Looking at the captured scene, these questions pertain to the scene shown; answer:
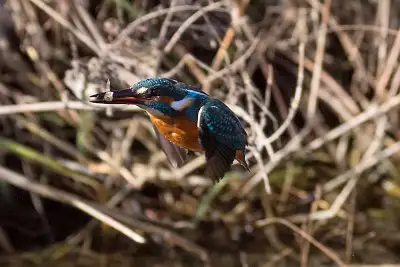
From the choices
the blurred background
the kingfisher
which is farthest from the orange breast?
Answer: the blurred background

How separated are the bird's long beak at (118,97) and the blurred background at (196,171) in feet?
5.49

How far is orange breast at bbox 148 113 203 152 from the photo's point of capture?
48cm

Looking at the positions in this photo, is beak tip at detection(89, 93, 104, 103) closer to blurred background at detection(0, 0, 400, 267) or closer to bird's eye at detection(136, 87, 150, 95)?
bird's eye at detection(136, 87, 150, 95)

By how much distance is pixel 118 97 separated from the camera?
448 mm

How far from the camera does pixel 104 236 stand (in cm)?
239

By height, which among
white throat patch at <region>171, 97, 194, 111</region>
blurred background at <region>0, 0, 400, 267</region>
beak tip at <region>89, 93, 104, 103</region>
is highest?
beak tip at <region>89, 93, 104, 103</region>

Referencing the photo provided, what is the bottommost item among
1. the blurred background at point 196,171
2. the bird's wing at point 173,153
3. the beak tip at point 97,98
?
the blurred background at point 196,171

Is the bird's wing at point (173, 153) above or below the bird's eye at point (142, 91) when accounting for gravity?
below

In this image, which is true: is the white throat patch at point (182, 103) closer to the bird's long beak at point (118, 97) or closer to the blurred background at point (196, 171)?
the bird's long beak at point (118, 97)

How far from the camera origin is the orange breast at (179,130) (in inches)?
18.8

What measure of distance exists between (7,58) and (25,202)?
17.7 inches

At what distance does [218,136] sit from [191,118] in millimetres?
23

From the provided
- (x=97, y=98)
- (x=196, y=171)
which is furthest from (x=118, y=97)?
(x=196, y=171)

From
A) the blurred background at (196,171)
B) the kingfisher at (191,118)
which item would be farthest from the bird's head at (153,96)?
the blurred background at (196,171)
